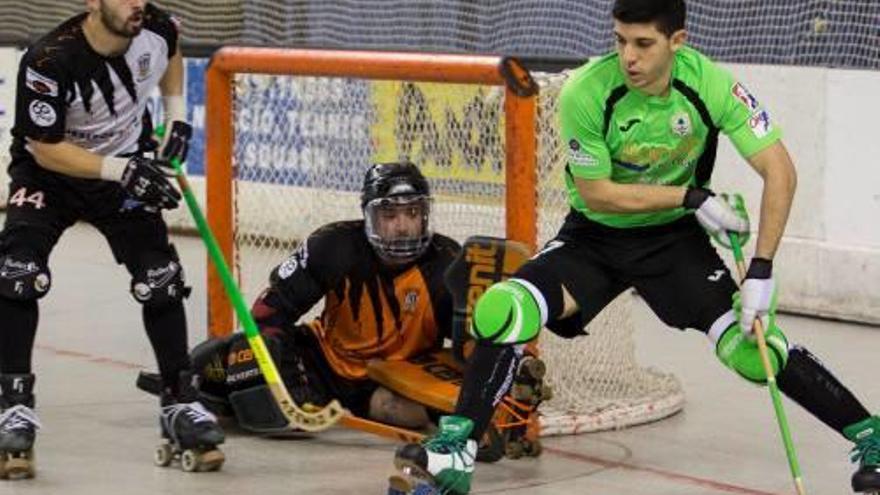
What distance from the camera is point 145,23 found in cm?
639

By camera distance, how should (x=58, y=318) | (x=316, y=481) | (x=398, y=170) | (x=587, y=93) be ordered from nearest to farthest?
(x=587, y=93) < (x=316, y=481) < (x=398, y=170) < (x=58, y=318)

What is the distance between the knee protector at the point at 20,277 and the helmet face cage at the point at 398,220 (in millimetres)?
1060

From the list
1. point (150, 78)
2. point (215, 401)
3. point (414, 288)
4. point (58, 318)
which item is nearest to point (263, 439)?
point (215, 401)

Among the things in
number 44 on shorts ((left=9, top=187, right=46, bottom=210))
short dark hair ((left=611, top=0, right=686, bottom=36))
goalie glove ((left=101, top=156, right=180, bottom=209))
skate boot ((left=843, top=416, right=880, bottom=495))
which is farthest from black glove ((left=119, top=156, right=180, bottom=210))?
skate boot ((left=843, top=416, right=880, bottom=495))

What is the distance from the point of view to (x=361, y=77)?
22.9 feet

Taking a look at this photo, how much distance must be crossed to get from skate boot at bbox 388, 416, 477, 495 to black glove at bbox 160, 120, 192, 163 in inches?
49.3

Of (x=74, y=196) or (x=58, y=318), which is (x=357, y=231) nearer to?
(x=74, y=196)

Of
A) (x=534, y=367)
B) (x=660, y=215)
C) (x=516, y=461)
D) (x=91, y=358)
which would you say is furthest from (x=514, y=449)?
(x=91, y=358)

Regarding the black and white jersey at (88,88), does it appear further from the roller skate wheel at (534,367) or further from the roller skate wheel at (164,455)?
the roller skate wheel at (534,367)

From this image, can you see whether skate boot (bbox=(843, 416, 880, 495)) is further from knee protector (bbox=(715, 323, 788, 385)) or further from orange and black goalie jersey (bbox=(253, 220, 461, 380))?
orange and black goalie jersey (bbox=(253, 220, 461, 380))

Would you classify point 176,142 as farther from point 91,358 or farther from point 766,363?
point 91,358

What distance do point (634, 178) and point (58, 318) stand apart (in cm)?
410

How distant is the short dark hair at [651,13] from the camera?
5488 mm

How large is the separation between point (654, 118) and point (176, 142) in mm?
1516
